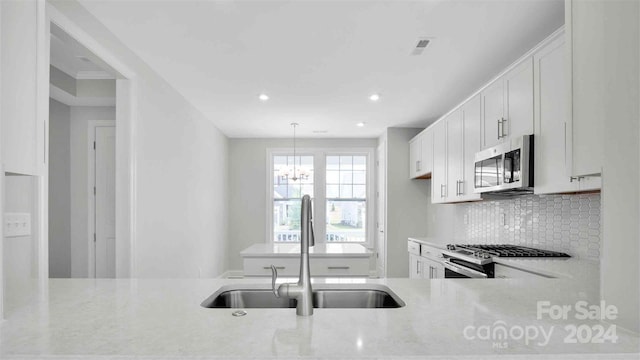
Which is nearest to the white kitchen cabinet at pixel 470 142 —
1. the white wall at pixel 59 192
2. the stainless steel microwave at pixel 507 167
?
the stainless steel microwave at pixel 507 167

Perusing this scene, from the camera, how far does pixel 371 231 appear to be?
7.76 m

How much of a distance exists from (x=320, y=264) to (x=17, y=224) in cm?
223

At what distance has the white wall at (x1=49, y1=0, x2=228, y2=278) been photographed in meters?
3.48

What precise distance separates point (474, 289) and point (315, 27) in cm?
212

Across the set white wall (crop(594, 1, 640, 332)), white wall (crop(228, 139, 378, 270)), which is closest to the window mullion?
white wall (crop(228, 139, 378, 270))

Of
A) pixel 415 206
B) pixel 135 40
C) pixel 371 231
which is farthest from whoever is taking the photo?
pixel 371 231

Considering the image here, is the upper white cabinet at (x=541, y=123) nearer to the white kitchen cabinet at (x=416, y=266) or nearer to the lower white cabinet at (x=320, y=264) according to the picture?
the white kitchen cabinet at (x=416, y=266)

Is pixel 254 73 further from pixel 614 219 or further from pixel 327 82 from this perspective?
pixel 614 219

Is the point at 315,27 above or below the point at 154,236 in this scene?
above

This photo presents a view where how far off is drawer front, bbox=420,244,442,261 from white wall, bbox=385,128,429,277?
65.2 inches

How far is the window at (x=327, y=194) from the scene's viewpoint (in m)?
7.79

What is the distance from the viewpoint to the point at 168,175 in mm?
4367

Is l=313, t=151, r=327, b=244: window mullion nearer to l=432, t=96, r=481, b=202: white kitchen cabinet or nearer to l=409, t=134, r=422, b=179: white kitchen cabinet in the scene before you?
l=409, t=134, r=422, b=179: white kitchen cabinet

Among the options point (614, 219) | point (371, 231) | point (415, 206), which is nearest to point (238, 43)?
point (614, 219)
